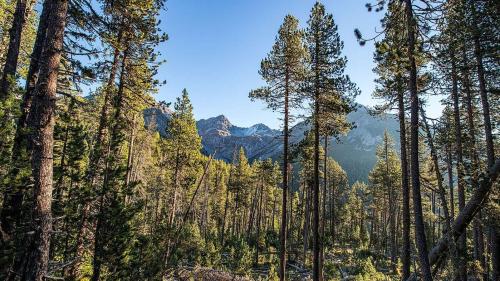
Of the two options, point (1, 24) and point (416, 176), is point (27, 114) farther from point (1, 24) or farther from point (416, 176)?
point (416, 176)

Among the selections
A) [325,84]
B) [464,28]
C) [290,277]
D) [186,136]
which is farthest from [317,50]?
[290,277]

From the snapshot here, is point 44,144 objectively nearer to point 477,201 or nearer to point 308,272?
point 477,201

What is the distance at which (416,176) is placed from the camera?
9.14m

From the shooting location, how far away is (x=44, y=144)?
6.28m

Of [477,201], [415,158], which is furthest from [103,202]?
[477,201]

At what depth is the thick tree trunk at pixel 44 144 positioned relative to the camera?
19.1 feet

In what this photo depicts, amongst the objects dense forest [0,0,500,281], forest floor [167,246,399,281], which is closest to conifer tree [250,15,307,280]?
dense forest [0,0,500,281]

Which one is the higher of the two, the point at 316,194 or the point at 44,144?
the point at 44,144

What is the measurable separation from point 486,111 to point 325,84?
7232 millimetres

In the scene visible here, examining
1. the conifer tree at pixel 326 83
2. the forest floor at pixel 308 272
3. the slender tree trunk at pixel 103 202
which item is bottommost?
the forest floor at pixel 308 272

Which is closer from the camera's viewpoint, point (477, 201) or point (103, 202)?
point (477, 201)

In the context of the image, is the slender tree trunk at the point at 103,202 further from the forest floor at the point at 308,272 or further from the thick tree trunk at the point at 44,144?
the forest floor at the point at 308,272

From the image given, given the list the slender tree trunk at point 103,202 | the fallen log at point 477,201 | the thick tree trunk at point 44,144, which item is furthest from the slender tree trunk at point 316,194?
the thick tree trunk at point 44,144

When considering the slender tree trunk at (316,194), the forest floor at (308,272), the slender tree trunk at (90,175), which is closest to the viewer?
the slender tree trunk at (90,175)
